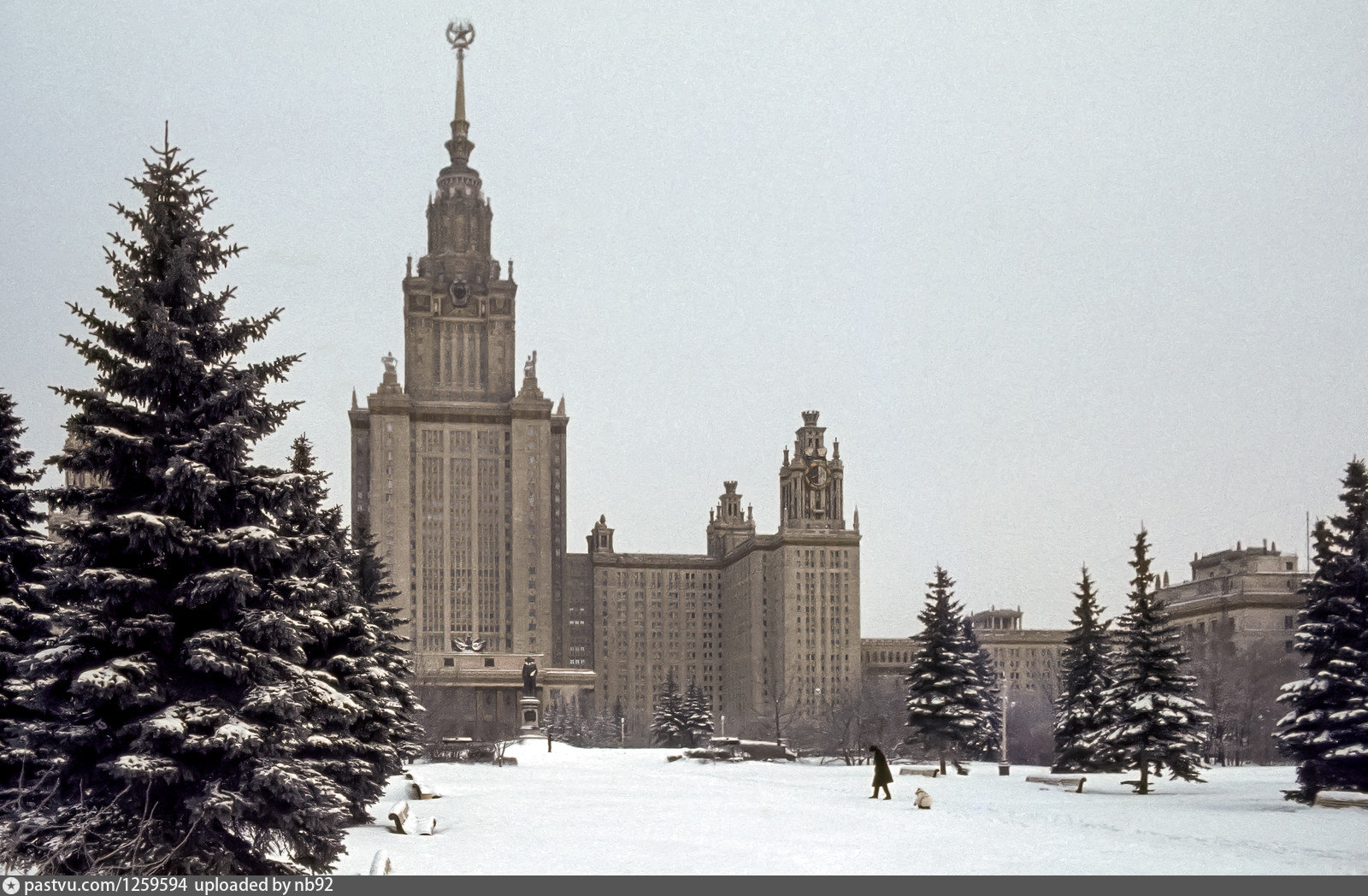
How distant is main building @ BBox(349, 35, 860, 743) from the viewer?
165875 mm

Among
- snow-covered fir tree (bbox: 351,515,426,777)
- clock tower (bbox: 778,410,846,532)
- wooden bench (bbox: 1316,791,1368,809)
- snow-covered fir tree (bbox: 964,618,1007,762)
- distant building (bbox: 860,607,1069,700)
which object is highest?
clock tower (bbox: 778,410,846,532)

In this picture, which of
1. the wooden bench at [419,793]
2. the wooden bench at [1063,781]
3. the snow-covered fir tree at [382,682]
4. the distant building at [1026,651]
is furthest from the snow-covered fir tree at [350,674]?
the distant building at [1026,651]

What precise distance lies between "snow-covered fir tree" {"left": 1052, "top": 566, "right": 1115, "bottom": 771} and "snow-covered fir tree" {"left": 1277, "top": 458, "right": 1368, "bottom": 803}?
13.6m

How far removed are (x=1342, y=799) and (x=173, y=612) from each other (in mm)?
24748

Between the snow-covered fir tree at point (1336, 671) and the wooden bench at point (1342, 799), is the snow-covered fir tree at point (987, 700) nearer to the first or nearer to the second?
the snow-covered fir tree at point (1336, 671)

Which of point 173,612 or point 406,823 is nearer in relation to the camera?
point 173,612

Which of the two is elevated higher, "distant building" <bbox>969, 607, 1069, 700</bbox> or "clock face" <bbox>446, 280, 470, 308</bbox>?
"clock face" <bbox>446, 280, 470, 308</bbox>

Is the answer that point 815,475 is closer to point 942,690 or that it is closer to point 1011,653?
point 1011,653

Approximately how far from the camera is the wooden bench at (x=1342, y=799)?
2852 centimetres

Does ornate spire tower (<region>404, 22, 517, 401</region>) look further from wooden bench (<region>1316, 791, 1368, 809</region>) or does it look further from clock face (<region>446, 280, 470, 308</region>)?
wooden bench (<region>1316, 791, 1368, 809</region>)

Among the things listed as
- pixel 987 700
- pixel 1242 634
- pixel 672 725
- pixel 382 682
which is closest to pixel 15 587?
pixel 382 682

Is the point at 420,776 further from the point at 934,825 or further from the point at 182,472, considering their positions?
the point at 182,472

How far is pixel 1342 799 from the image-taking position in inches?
1136

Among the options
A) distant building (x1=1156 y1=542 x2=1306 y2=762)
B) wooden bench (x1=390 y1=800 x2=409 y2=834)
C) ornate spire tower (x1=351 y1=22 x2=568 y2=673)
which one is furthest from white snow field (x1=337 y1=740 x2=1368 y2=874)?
ornate spire tower (x1=351 y1=22 x2=568 y2=673)
